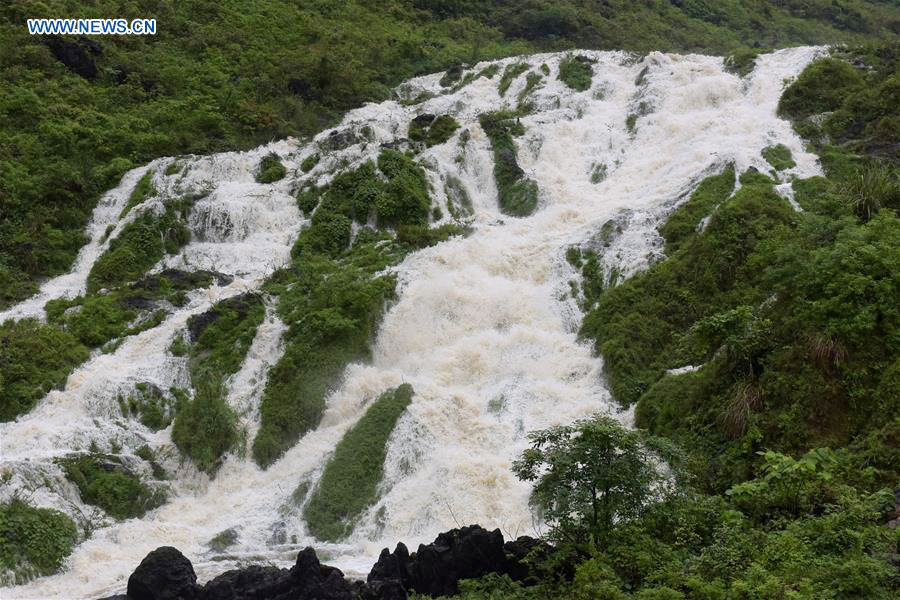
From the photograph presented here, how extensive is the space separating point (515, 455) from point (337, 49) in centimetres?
3085

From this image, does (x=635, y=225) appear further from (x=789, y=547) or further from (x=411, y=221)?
(x=789, y=547)

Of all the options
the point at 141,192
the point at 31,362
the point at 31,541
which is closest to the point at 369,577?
the point at 31,541

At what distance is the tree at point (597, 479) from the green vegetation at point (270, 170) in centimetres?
2211

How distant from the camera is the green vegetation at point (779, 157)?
24.7 m

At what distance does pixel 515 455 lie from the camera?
1745cm

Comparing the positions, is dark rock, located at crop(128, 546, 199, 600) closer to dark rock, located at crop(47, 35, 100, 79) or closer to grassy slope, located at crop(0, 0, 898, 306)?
grassy slope, located at crop(0, 0, 898, 306)

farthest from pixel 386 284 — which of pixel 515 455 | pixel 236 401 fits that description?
pixel 515 455

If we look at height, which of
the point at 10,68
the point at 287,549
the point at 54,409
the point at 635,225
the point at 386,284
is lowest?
the point at 287,549

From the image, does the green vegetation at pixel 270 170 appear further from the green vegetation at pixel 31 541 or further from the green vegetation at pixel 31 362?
the green vegetation at pixel 31 541

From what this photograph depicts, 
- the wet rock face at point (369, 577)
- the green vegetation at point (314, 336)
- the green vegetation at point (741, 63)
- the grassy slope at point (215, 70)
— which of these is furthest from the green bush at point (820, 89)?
the wet rock face at point (369, 577)

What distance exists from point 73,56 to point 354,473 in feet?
93.3

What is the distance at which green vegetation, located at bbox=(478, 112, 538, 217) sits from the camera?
94.0 ft

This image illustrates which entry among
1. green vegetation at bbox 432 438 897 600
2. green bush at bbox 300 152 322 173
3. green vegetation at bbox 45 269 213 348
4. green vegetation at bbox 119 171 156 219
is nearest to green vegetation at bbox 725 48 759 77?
green bush at bbox 300 152 322 173

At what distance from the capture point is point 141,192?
29609mm
